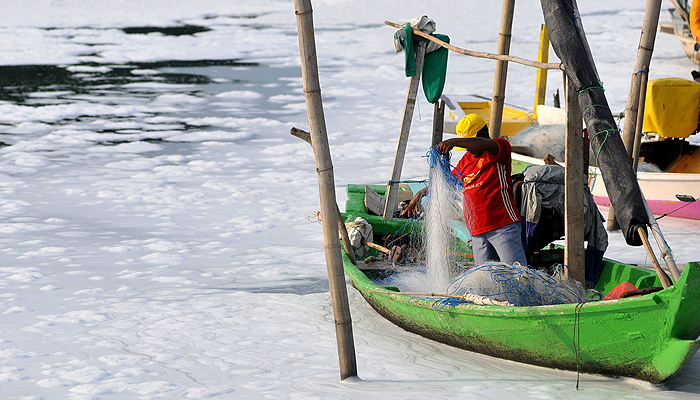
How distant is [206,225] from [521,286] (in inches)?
175

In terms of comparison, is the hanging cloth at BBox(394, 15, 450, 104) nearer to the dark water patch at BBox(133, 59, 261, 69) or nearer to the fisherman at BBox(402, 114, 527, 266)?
the fisherman at BBox(402, 114, 527, 266)

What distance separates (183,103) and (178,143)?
3.43m

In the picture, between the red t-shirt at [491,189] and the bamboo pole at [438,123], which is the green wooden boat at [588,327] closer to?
the red t-shirt at [491,189]

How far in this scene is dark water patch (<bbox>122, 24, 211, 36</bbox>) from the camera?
26438 mm

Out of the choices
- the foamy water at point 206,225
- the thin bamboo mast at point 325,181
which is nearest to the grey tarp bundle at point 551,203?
the foamy water at point 206,225

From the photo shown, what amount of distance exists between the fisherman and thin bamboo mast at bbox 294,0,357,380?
1.01m

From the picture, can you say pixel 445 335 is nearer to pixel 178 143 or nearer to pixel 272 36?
pixel 178 143

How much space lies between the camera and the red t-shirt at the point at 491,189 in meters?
5.16

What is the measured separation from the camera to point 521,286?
4.81 meters

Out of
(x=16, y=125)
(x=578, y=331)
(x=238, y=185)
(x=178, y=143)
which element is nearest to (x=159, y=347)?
(x=578, y=331)

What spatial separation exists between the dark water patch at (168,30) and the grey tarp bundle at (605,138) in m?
23.2

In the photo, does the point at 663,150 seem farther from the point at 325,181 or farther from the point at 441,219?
the point at 325,181

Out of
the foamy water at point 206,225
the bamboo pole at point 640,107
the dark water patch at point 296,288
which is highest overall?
the bamboo pole at point 640,107

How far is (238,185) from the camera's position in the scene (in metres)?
9.97
